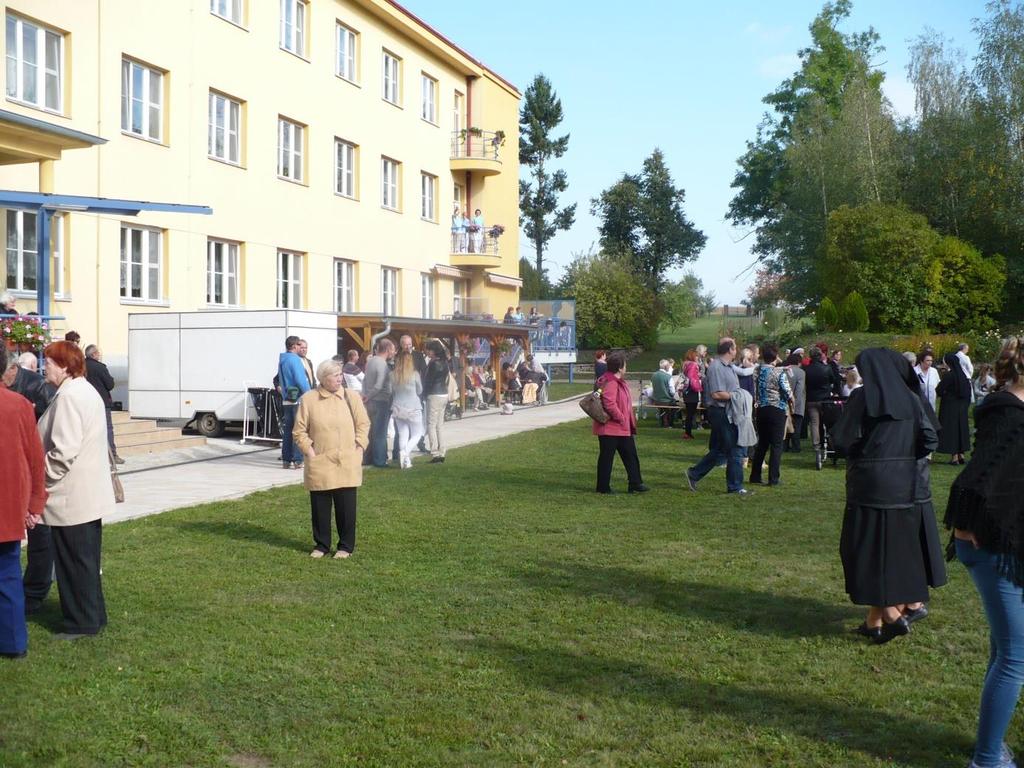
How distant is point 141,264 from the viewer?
76.6ft

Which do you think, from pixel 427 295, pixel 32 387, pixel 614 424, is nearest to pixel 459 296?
pixel 427 295

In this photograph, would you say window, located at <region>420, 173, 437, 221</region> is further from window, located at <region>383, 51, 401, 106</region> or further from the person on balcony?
window, located at <region>383, 51, 401, 106</region>

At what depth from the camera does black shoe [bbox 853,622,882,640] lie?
665 centimetres

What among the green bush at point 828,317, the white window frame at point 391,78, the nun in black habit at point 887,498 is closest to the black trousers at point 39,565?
the nun in black habit at point 887,498

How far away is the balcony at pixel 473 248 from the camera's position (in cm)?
3816

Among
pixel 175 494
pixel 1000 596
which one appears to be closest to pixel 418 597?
pixel 1000 596

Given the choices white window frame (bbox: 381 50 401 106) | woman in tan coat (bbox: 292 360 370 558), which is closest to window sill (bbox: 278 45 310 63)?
white window frame (bbox: 381 50 401 106)

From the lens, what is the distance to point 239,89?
1038 inches

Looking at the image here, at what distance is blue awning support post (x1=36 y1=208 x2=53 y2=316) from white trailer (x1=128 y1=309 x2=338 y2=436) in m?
3.50

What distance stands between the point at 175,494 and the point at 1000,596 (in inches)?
423

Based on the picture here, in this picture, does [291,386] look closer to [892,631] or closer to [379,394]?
[379,394]

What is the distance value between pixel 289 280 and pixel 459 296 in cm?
1082

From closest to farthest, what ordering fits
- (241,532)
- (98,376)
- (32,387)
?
(32,387), (241,532), (98,376)

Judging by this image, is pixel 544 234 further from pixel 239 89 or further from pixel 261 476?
pixel 261 476
